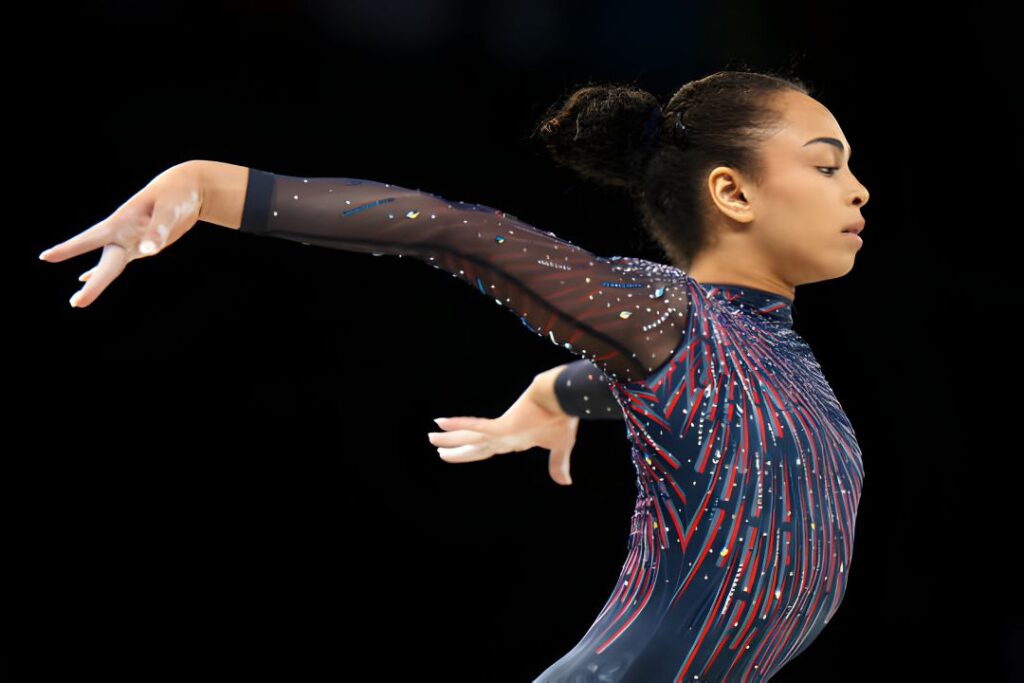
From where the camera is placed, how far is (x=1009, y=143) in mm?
2469

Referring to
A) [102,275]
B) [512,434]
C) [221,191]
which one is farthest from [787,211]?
[102,275]

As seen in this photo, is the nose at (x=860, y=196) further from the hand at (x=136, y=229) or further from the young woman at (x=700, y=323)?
the hand at (x=136, y=229)

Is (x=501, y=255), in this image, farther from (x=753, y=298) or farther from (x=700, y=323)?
(x=753, y=298)

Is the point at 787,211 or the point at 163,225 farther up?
the point at 787,211

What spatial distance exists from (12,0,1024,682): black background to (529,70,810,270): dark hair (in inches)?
22.9

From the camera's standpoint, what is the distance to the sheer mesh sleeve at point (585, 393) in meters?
1.58

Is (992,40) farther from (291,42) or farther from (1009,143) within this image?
(291,42)

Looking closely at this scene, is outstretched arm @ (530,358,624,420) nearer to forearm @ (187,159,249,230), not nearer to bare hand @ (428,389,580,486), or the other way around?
bare hand @ (428,389,580,486)

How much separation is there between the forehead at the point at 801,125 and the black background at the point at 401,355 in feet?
2.28

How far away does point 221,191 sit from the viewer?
1086mm

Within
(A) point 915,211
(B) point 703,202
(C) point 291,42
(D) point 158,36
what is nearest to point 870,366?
(A) point 915,211

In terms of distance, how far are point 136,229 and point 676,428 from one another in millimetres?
572

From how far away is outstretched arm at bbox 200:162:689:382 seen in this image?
110cm

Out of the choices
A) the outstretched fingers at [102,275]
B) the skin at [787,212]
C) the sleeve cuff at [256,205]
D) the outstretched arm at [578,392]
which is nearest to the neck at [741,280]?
the skin at [787,212]
